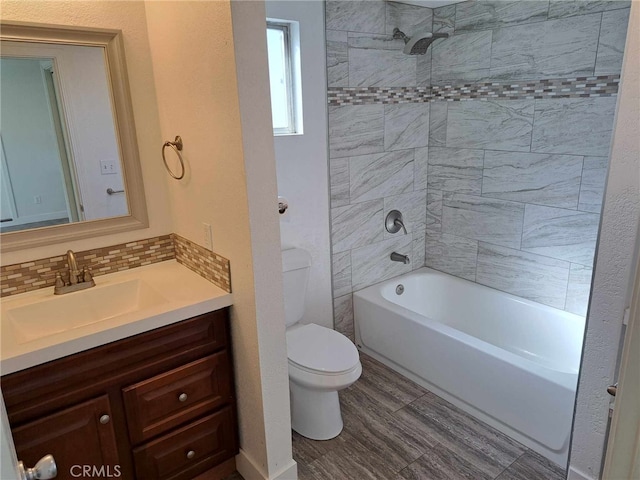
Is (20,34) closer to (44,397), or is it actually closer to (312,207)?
(44,397)

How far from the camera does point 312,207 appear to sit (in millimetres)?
2748

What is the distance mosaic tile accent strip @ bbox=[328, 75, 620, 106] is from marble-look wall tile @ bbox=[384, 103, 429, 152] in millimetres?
46

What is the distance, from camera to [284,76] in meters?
2.54

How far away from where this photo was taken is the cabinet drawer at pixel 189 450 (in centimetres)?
181

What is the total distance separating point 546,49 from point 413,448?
222cm

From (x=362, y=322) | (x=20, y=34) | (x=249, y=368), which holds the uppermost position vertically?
(x=20, y=34)

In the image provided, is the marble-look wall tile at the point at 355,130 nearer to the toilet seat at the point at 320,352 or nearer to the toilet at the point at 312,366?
the toilet at the point at 312,366

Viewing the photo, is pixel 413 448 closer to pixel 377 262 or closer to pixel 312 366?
pixel 312 366

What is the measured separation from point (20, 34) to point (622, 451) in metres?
2.12

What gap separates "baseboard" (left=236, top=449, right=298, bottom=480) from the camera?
1951 millimetres

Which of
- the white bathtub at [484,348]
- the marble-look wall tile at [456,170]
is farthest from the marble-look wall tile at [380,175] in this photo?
the white bathtub at [484,348]

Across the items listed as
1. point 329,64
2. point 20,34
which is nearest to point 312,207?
point 329,64

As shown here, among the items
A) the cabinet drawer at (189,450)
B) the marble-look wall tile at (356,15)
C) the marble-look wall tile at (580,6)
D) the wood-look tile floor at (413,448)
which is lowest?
the wood-look tile floor at (413,448)

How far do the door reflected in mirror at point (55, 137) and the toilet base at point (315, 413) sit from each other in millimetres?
1263
